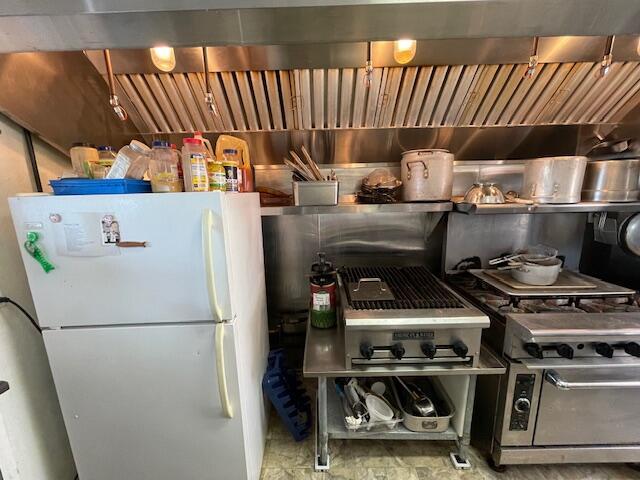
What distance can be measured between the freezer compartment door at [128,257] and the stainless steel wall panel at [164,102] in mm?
773

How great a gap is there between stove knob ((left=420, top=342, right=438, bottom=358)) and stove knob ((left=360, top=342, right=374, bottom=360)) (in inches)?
8.0

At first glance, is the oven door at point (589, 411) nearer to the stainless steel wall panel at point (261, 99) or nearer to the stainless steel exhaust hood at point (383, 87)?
the stainless steel exhaust hood at point (383, 87)

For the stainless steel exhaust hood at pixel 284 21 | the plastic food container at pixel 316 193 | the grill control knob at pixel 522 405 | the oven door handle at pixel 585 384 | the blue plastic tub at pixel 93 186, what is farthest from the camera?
the plastic food container at pixel 316 193

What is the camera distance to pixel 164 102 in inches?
50.6

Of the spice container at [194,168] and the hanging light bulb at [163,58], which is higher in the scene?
the hanging light bulb at [163,58]

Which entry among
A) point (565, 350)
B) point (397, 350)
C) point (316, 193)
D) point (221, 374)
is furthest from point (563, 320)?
point (221, 374)

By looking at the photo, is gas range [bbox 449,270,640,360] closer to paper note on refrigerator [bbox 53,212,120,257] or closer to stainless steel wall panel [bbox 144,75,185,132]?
paper note on refrigerator [bbox 53,212,120,257]

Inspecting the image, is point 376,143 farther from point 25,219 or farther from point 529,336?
point 25,219

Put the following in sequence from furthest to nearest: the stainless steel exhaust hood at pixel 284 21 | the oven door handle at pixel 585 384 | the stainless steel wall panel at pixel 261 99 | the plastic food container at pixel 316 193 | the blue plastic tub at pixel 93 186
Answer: the plastic food container at pixel 316 193
the stainless steel wall panel at pixel 261 99
the oven door handle at pixel 585 384
the blue plastic tub at pixel 93 186
the stainless steel exhaust hood at pixel 284 21

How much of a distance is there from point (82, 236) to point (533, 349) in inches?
64.1

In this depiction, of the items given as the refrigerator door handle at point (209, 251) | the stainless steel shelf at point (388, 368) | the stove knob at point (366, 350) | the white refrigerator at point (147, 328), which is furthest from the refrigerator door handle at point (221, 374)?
the stove knob at point (366, 350)

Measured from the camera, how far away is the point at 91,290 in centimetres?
81

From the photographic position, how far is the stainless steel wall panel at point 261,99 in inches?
46.6

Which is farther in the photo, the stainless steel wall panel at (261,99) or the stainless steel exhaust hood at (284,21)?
the stainless steel wall panel at (261,99)
